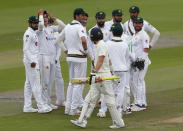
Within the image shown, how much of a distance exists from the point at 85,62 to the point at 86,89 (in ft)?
10.6

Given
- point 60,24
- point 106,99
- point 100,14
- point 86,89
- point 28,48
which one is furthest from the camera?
point 86,89

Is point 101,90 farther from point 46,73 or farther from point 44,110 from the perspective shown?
point 46,73

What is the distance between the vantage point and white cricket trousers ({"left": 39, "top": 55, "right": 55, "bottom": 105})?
43.2 feet

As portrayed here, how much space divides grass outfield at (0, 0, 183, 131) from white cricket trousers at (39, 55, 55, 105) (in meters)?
0.58

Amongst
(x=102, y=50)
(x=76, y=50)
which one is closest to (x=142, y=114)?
(x=76, y=50)

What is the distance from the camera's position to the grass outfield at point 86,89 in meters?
11.3

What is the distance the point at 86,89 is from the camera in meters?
15.6

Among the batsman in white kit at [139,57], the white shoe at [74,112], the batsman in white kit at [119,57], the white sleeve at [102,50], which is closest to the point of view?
the white sleeve at [102,50]

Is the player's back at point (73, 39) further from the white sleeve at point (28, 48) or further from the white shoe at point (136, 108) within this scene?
the white shoe at point (136, 108)

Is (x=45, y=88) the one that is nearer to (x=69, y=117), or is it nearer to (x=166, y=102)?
(x=69, y=117)

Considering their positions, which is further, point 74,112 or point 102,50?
point 74,112

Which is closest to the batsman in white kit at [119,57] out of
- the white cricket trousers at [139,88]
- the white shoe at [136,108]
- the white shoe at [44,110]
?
the white shoe at [136,108]

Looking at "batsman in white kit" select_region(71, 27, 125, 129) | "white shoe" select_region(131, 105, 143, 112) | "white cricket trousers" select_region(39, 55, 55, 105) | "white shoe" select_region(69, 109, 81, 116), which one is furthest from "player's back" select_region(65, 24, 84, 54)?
"white shoe" select_region(131, 105, 143, 112)

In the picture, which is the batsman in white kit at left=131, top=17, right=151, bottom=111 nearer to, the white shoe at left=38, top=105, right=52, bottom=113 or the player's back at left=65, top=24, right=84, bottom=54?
the player's back at left=65, top=24, right=84, bottom=54
